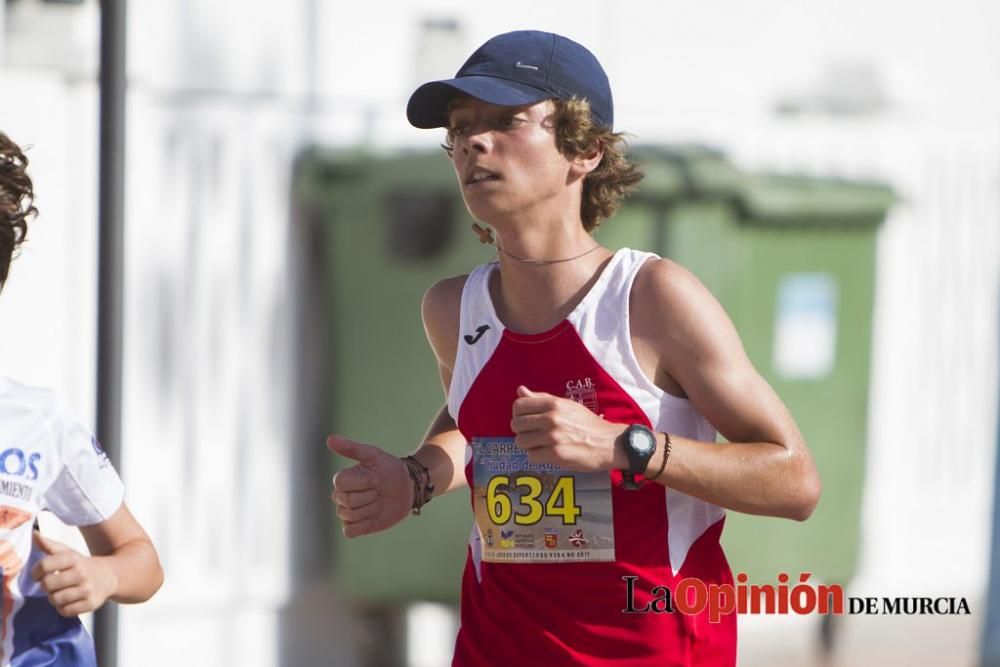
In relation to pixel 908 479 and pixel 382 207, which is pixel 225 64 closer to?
pixel 382 207

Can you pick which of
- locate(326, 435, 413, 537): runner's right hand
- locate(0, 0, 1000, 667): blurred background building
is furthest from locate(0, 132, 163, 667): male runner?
locate(0, 0, 1000, 667): blurred background building

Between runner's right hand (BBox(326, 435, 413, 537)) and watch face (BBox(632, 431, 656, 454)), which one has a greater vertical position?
watch face (BBox(632, 431, 656, 454))

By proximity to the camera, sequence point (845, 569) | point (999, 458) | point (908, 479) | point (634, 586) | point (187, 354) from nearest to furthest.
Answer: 1. point (634, 586)
2. point (999, 458)
3. point (187, 354)
4. point (845, 569)
5. point (908, 479)

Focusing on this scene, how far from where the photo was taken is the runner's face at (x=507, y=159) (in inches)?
111

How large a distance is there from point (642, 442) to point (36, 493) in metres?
0.90

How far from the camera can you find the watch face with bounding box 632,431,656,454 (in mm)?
2605

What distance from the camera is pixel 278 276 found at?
6.16 m

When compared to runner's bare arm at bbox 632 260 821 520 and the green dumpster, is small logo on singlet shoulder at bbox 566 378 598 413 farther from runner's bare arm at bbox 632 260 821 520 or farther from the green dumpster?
the green dumpster

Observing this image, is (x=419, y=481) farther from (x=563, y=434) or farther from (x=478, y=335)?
(x=563, y=434)

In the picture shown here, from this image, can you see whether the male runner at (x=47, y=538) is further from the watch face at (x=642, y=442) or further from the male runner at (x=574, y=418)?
the watch face at (x=642, y=442)

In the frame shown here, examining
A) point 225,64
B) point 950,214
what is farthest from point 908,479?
point 225,64

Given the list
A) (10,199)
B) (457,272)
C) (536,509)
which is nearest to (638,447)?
(536,509)

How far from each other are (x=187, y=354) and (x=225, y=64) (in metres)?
1.02

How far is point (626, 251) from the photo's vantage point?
9.36ft
